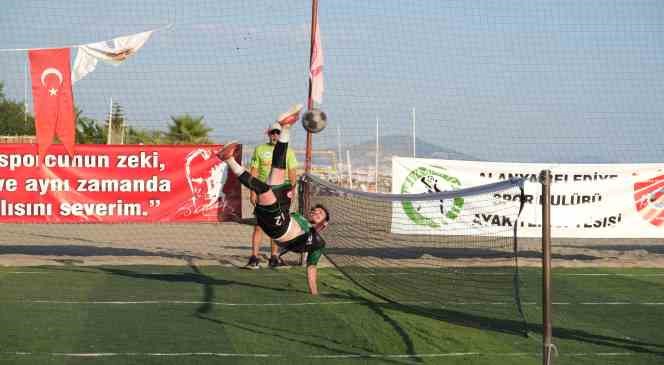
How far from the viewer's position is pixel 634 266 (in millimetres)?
14180

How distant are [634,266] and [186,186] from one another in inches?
295

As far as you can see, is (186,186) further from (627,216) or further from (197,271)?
(627,216)

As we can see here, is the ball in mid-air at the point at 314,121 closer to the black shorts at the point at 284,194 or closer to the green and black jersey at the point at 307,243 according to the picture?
the black shorts at the point at 284,194

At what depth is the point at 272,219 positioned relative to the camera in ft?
30.2

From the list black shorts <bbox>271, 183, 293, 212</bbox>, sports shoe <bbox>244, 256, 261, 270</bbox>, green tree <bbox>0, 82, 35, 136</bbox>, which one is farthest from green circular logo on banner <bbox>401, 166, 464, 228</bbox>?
green tree <bbox>0, 82, 35, 136</bbox>

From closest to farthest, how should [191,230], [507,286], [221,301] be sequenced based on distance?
[221,301] < [507,286] < [191,230]

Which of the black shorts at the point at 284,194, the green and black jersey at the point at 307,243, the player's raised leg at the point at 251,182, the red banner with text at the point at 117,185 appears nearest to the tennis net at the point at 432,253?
the black shorts at the point at 284,194

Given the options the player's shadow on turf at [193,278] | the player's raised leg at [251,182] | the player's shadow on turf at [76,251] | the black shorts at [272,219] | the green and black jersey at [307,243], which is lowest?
the player's shadow on turf at [76,251]

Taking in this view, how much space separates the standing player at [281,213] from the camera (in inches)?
354

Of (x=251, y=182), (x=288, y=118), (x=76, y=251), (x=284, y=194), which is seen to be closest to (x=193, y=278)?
(x=284, y=194)

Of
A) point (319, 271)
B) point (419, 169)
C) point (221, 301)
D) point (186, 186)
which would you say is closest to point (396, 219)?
point (419, 169)

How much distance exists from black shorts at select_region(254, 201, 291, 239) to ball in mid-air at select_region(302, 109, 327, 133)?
2287 millimetres

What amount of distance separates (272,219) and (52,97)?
6042 mm

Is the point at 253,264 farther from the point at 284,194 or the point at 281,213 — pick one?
the point at 281,213
